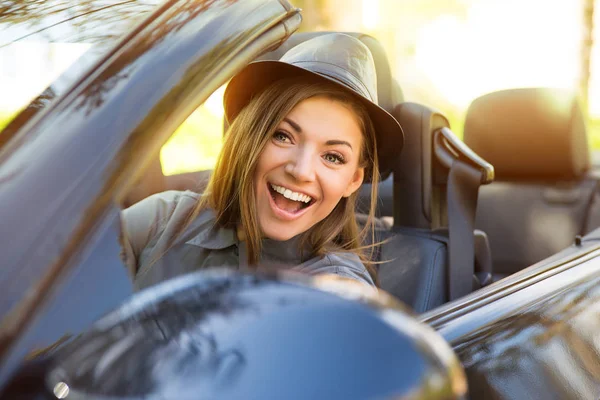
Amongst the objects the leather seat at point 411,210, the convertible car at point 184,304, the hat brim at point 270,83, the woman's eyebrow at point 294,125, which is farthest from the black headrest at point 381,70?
the convertible car at point 184,304

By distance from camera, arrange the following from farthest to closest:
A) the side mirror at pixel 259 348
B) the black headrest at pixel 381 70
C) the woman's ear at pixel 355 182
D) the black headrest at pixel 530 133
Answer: the black headrest at pixel 530 133 < the black headrest at pixel 381 70 < the woman's ear at pixel 355 182 < the side mirror at pixel 259 348

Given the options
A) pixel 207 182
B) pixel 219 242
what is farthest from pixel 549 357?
pixel 207 182

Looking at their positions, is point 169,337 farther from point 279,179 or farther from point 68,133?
point 279,179

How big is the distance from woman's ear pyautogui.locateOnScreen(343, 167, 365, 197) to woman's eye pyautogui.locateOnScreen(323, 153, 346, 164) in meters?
0.22

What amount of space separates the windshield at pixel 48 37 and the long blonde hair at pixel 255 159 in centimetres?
71

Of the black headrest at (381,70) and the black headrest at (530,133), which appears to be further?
the black headrest at (530,133)

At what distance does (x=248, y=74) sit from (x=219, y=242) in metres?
0.44

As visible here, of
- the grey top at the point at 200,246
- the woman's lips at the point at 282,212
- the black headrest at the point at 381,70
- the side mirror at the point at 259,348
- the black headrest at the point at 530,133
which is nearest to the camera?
the side mirror at the point at 259,348

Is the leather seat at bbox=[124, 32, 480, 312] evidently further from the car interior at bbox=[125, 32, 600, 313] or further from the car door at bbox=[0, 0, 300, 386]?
the car door at bbox=[0, 0, 300, 386]

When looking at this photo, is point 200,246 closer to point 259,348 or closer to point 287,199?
point 287,199

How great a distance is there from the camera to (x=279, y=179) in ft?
5.49

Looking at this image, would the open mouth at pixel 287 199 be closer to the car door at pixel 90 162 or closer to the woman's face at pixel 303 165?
the woman's face at pixel 303 165

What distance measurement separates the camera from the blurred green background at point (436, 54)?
98 cm

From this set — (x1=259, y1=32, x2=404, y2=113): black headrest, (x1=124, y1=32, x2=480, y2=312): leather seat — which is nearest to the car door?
(x1=124, y1=32, x2=480, y2=312): leather seat
